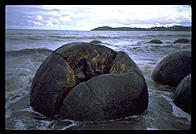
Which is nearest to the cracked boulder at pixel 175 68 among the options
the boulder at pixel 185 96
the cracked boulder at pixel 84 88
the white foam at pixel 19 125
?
the boulder at pixel 185 96

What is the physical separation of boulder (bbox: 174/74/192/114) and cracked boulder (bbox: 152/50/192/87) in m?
1.35

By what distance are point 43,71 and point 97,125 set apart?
4.33 feet

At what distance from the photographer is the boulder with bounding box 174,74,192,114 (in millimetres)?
3311

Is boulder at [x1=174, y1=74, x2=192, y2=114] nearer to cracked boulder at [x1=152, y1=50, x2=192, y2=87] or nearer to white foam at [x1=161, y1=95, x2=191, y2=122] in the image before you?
white foam at [x1=161, y1=95, x2=191, y2=122]

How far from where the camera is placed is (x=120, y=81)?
308 centimetres

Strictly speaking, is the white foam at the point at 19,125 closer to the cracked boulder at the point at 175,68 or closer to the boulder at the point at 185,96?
the boulder at the point at 185,96

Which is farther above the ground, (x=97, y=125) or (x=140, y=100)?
(x=140, y=100)

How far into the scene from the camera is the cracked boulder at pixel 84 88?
2.91 m

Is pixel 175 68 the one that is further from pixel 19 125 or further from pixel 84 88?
pixel 19 125

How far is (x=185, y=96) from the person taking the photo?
3.41 metres

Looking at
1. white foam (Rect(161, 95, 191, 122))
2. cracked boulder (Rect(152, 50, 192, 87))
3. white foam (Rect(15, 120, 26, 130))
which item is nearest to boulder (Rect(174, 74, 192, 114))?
white foam (Rect(161, 95, 191, 122))

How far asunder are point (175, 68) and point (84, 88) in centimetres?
294
